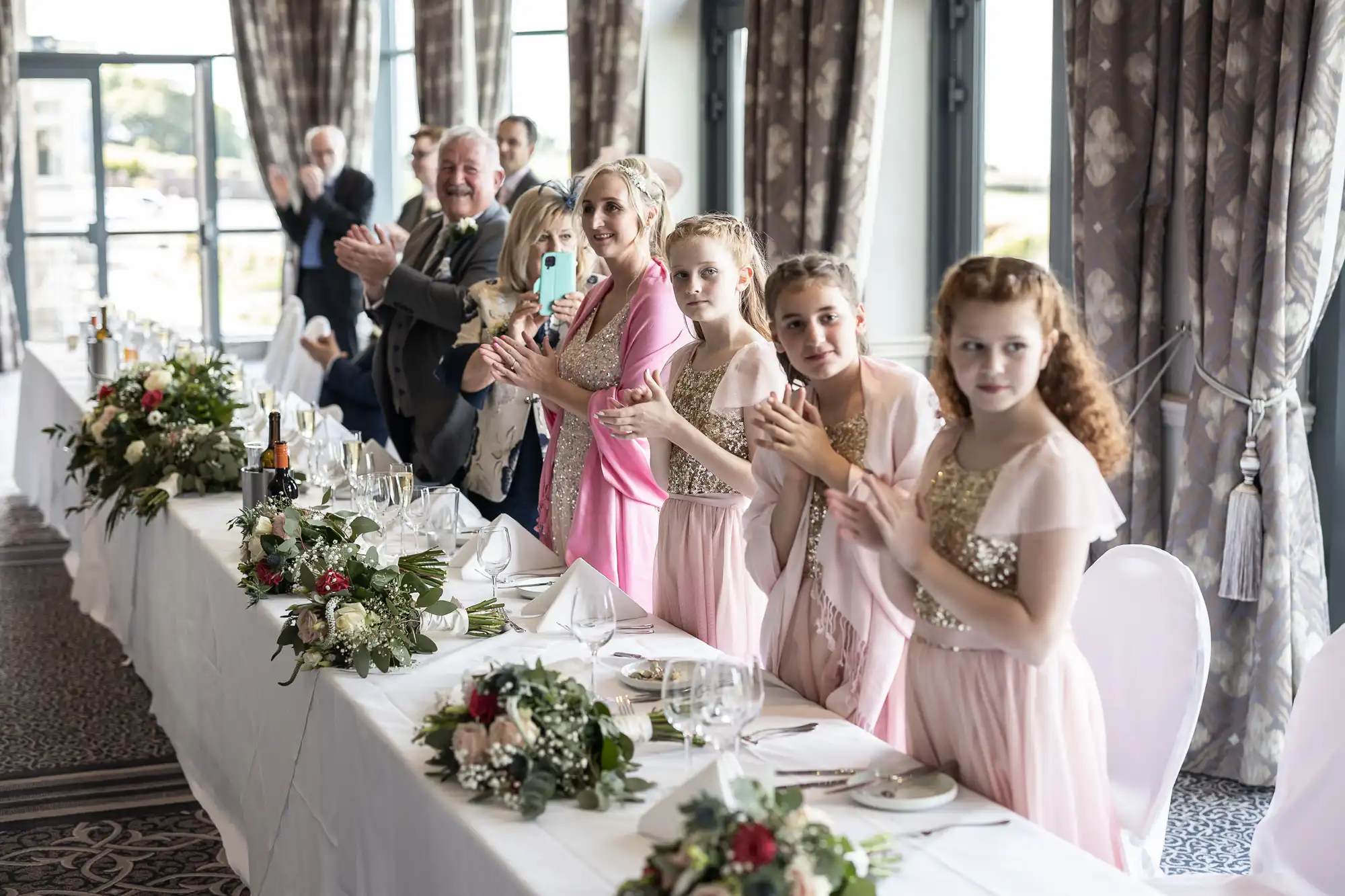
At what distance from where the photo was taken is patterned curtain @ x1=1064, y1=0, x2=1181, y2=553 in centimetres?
387

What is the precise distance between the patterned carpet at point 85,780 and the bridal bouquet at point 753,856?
214cm

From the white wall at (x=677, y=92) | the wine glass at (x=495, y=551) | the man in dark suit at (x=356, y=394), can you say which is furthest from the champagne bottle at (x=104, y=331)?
the wine glass at (x=495, y=551)

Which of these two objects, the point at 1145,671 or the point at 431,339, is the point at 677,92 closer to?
the point at 431,339

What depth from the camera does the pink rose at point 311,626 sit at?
2.45 m

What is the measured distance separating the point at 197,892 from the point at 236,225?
10.2 meters

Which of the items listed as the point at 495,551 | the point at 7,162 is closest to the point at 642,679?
the point at 495,551

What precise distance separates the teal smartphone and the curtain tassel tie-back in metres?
1.64

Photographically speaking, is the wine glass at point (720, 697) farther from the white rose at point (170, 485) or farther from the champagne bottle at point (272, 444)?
the white rose at point (170, 485)

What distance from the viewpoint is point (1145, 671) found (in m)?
2.46

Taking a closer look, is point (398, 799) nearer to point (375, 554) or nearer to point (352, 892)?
point (352, 892)

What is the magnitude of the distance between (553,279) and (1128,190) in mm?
1539

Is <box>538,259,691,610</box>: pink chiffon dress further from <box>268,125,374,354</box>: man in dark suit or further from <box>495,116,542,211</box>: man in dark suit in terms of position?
<box>268,125,374,354</box>: man in dark suit

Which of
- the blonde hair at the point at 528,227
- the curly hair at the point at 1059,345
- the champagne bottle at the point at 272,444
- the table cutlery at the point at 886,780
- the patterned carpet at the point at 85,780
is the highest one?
the blonde hair at the point at 528,227

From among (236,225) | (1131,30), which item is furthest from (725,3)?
(236,225)
